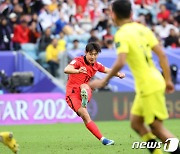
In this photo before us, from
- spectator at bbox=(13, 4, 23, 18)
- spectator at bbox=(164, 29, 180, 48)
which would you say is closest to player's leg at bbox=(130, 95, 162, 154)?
spectator at bbox=(13, 4, 23, 18)

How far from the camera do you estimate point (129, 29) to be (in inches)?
349

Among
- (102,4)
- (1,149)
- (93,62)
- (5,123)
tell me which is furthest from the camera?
(102,4)

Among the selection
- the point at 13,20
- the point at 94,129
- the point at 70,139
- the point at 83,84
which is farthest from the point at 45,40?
the point at 94,129

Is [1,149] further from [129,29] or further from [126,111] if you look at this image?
[126,111]

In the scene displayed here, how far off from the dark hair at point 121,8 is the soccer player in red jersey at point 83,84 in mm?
3772

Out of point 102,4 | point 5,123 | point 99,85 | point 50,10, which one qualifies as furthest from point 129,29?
point 102,4

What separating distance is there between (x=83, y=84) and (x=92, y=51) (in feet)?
2.72

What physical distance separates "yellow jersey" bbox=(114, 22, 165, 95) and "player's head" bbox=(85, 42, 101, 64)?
404 cm

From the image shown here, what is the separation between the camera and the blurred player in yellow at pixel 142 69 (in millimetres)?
8742

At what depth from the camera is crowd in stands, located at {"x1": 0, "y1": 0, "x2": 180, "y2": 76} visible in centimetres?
2339

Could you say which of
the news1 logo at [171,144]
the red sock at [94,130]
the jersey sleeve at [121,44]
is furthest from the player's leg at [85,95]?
the jersey sleeve at [121,44]

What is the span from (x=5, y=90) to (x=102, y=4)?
6644 mm

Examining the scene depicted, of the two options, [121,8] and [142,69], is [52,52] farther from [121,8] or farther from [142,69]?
[142,69]

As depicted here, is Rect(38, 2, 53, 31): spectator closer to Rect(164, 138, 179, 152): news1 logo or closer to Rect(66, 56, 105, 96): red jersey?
Rect(66, 56, 105, 96): red jersey
